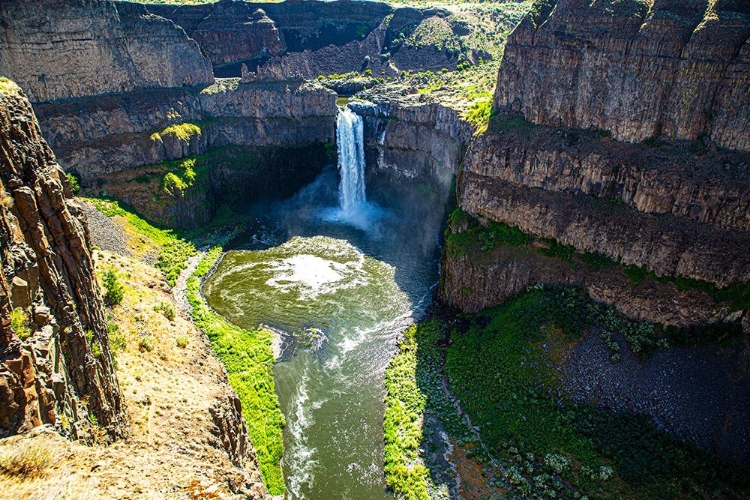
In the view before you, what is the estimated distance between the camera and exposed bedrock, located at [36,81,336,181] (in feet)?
197

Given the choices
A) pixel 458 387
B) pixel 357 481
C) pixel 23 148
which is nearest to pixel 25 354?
pixel 23 148

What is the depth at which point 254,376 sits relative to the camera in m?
41.2

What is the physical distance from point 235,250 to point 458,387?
31.8 m

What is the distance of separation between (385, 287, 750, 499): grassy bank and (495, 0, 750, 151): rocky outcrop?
14.2 meters

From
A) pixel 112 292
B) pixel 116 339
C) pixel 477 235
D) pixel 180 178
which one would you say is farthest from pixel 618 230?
pixel 180 178

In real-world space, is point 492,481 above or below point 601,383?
below

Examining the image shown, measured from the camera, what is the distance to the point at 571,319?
132 ft

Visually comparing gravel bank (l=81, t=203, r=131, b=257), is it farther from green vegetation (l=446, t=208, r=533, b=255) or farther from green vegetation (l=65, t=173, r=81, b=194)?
green vegetation (l=446, t=208, r=533, b=255)

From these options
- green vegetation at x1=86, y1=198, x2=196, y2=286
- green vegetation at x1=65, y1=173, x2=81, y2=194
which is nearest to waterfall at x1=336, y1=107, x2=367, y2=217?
green vegetation at x1=86, y1=198, x2=196, y2=286

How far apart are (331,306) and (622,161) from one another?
88.1ft

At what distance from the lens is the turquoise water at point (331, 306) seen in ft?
116

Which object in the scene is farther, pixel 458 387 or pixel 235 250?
pixel 235 250

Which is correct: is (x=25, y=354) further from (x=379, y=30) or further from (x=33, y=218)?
(x=379, y=30)

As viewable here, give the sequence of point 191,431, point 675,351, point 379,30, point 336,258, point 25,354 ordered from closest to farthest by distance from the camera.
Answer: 1. point 25,354
2. point 191,431
3. point 675,351
4. point 336,258
5. point 379,30
